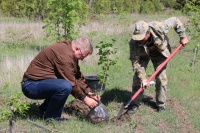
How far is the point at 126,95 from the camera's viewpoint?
252 inches

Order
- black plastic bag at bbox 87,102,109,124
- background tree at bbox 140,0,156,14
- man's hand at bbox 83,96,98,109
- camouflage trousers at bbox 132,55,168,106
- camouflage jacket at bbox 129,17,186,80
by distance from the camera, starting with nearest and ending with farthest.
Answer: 1. man's hand at bbox 83,96,98,109
2. black plastic bag at bbox 87,102,109,124
3. camouflage jacket at bbox 129,17,186,80
4. camouflage trousers at bbox 132,55,168,106
5. background tree at bbox 140,0,156,14

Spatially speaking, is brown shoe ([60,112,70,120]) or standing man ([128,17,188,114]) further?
brown shoe ([60,112,70,120])

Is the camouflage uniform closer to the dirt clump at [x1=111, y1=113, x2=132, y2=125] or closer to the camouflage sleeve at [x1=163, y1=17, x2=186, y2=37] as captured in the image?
the camouflage sleeve at [x1=163, y1=17, x2=186, y2=37]

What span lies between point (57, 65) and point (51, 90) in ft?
1.21

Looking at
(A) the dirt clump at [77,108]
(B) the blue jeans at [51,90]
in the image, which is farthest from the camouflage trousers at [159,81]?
(B) the blue jeans at [51,90]

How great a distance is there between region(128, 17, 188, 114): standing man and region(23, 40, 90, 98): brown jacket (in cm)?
103

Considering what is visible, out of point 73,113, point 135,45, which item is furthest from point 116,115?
point 135,45

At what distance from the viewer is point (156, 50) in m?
5.31

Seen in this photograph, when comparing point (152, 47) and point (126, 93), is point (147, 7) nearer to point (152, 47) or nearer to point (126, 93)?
point (126, 93)

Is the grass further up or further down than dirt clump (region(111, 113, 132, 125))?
further down

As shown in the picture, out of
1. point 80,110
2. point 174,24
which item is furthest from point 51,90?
point 174,24

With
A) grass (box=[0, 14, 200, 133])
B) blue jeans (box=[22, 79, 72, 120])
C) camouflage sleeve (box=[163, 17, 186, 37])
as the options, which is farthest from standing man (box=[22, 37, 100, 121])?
camouflage sleeve (box=[163, 17, 186, 37])

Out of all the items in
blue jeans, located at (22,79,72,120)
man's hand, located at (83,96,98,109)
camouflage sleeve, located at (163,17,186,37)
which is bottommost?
man's hand, located at (83,96,98,109)

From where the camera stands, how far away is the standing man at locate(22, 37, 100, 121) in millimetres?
4219
